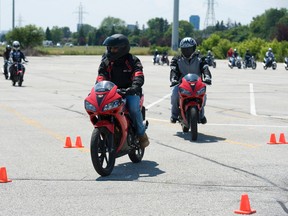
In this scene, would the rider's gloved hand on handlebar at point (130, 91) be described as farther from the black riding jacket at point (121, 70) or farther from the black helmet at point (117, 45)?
the black helmet at point (117, 45)

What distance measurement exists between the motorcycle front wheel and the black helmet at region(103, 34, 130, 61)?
1.19 metres

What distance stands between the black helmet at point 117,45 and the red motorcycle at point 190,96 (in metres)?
3.38

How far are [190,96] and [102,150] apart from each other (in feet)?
13.7

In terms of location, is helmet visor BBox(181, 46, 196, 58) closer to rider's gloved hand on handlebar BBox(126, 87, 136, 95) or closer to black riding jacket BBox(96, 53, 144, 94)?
black riding jacket BBox(96, 53, 144, 94)

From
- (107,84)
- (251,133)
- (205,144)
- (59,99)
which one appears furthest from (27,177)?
(59,99)

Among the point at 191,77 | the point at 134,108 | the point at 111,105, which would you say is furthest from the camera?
the point at 191,77

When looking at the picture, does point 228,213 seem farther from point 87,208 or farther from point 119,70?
point 119,70

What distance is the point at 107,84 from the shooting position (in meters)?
8.80

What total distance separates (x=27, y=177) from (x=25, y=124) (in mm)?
6319

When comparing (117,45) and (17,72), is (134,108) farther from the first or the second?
(17,72)

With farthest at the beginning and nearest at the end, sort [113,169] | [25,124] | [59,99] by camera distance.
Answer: [59,99], [25,124], [113,169]

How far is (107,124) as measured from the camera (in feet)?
28.6

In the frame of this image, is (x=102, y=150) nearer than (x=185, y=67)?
Yes

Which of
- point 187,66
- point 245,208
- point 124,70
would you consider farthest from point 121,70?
point 187,66
